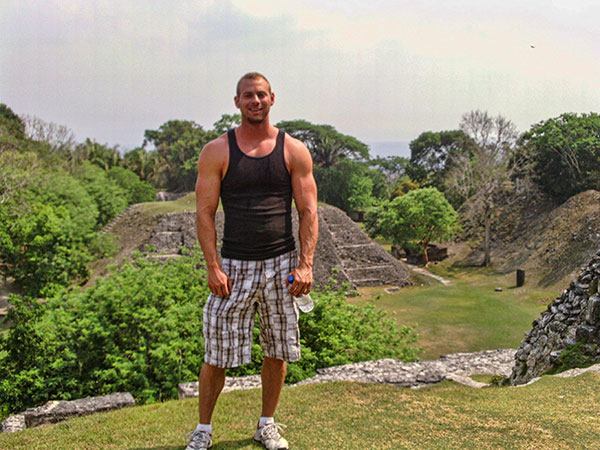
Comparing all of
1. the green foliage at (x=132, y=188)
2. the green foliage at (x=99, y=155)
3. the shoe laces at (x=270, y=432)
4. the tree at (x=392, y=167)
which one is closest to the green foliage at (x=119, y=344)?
the shoe laces at (x=270, y=432)

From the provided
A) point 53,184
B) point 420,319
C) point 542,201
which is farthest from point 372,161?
point 420,319

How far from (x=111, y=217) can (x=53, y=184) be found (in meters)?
5.91

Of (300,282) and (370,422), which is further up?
(300,282)

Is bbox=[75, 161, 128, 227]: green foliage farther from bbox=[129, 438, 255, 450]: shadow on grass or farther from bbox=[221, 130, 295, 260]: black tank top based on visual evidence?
bbox=[221, 130, 295, 260]: black tank top

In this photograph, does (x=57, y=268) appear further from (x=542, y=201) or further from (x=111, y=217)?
(x=542, y=201)

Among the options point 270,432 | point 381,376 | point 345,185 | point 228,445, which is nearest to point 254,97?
point 270,432

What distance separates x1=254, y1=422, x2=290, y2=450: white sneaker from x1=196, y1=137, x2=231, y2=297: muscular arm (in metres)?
1.12

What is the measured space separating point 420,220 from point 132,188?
967 inches

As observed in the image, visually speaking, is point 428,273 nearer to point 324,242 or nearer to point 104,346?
point 324,242

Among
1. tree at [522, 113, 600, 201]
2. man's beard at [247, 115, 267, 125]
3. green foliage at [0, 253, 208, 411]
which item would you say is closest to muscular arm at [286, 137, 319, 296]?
man's beard at [247, 115, 267, 125]

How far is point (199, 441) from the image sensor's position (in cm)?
370

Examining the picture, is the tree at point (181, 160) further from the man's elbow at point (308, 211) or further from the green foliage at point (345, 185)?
the man's elbow at point (308, 211)

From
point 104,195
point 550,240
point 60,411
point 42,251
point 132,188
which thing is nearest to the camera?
point 60,411

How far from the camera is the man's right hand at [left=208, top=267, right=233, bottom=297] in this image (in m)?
3.58
